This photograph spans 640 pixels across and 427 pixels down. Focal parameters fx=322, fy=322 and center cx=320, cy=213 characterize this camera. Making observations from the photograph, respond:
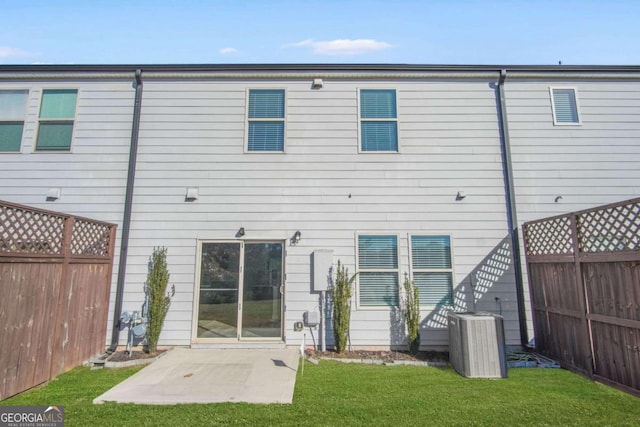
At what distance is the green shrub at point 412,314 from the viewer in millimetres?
5992

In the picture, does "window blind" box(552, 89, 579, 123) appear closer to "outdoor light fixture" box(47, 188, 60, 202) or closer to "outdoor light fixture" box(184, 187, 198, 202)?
"outdoor light fixture" box(184, 187, 198, 202)

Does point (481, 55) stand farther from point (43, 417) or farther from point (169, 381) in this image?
point (43, 417)

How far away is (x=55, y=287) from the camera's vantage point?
16.0ft

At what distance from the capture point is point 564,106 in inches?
282

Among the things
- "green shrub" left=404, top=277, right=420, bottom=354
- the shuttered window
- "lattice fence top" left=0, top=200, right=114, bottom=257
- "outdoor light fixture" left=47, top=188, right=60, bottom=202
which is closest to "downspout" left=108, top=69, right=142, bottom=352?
"lattice fence top" left=0, top=200, right=114, bottom=257

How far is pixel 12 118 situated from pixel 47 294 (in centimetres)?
482

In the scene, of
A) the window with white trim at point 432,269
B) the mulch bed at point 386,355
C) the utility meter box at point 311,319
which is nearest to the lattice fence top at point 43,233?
the utility meter box at point 311,319

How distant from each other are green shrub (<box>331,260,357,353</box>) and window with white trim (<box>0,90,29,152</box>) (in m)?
7.38

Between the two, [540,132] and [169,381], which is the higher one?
[540,132]

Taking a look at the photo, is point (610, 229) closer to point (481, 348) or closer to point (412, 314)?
point (481, 348)

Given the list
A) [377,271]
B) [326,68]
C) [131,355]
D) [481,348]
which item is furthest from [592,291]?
[131,355]

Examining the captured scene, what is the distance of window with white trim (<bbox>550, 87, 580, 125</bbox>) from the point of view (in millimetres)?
7098

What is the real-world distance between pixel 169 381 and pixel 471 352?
14.9 feet

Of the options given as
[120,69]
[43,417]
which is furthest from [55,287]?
[120,69]
